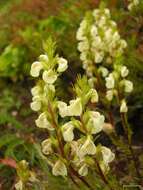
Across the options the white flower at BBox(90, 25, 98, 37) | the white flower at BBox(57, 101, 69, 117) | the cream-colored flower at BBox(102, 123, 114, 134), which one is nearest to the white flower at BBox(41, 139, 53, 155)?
the white flower at BBox(57, 101, 69, 117)

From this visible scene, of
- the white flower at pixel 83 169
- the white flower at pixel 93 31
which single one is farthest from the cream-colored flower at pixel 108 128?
the white flower at pixel 83 169

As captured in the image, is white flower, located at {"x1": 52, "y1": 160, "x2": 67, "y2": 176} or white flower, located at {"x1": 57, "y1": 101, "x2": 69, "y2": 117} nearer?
white flower, located at {"x1": 57, "y1": 101, "x2": 69, "y2": 117}

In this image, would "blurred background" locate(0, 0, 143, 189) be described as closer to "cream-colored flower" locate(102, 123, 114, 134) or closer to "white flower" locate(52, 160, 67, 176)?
"cream-colored flower" locate(102, 123, 114, 134)

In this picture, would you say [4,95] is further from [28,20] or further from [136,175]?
[136,175]

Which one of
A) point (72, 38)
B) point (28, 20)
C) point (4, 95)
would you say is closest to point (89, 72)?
point (72, 38)

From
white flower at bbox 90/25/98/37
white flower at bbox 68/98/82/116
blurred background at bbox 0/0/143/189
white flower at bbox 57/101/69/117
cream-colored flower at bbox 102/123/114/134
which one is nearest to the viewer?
white flower at bbox 68/98/82/116

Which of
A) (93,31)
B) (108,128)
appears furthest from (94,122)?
(93,31)

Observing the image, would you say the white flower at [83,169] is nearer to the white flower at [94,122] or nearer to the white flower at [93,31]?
the white flower at [94,122]
